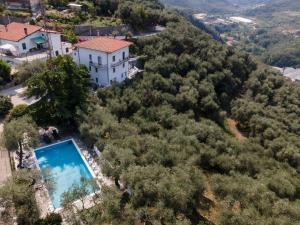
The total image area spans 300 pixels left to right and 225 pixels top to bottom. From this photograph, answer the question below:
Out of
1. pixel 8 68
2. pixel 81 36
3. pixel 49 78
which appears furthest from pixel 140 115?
pixel 81 36

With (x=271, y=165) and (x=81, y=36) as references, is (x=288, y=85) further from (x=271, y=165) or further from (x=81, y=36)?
(x=81, y=36)

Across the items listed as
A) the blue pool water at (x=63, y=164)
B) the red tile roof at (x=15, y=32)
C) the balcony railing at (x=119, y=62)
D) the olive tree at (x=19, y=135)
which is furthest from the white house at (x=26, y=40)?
the olive tree at (x=19, y=135)

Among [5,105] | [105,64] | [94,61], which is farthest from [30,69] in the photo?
[105,64]

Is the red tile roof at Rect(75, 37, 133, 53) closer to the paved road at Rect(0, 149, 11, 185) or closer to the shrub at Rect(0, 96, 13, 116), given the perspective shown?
the shrub at Rect(0, 96, 13, 116)

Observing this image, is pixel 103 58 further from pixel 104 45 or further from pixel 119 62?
pixel 119 62

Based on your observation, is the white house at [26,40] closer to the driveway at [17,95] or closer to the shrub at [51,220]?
the driveway at [17,95]
